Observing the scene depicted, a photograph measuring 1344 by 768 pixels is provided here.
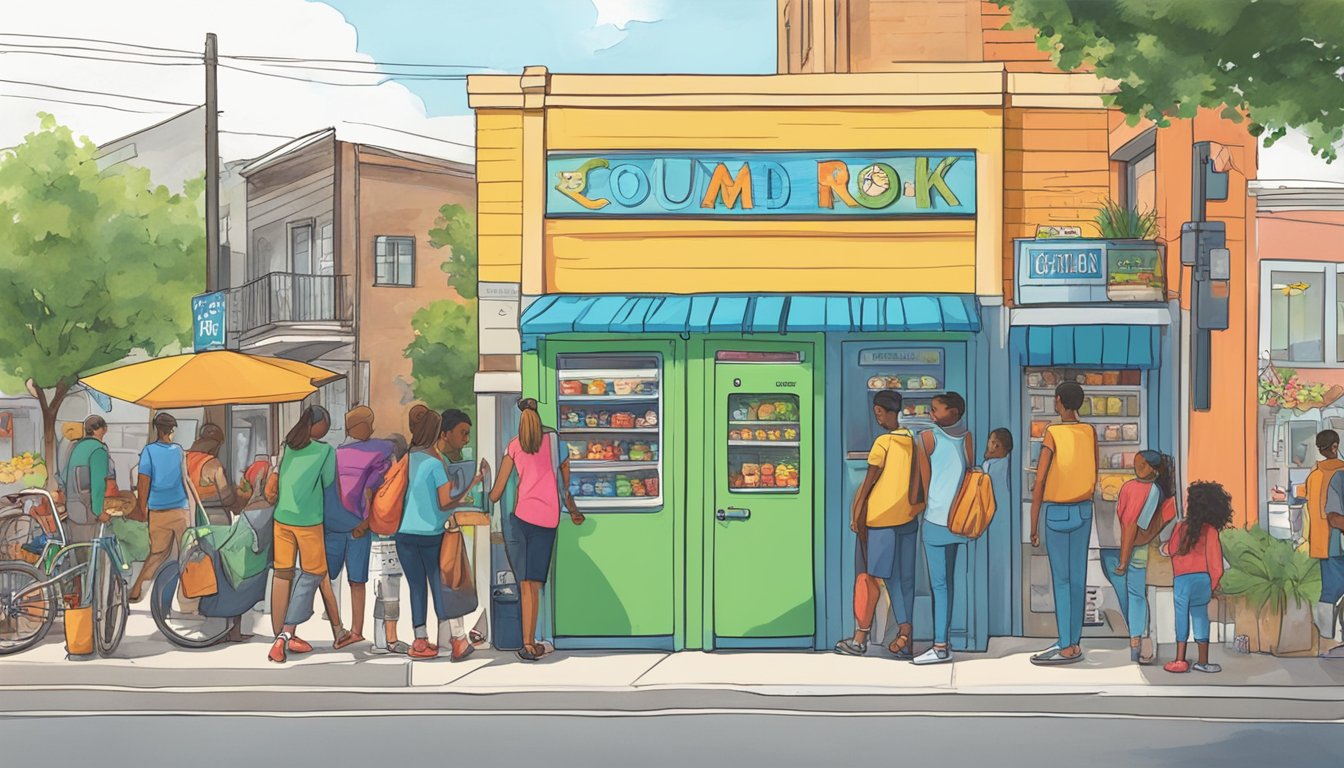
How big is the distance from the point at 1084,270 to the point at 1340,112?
3.31m

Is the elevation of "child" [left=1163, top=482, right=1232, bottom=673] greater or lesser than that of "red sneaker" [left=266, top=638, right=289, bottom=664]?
greater

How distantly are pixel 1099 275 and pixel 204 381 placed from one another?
294 inches

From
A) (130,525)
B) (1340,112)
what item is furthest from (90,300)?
(1340,112)

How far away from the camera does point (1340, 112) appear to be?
Result: 8.55 m

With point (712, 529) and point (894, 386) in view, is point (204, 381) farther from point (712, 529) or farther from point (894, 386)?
point (894, 386)

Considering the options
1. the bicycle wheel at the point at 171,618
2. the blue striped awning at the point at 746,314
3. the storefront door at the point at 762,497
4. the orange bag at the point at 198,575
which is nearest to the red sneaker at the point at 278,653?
the orange bag at the point at 198,575

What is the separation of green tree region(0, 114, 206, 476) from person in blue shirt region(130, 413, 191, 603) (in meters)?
23.7

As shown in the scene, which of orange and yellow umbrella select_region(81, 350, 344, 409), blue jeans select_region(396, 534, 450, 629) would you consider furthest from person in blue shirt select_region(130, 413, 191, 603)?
blue jeans select_region(396, 534, 450, 629)

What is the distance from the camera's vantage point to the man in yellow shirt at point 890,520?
1072 cm

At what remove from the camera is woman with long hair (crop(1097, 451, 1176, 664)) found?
1038 centimetres

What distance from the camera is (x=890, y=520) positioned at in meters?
10.8

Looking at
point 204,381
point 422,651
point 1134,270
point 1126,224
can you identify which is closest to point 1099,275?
point 1134,270

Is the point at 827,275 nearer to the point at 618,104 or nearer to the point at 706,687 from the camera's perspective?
the point at 618,104

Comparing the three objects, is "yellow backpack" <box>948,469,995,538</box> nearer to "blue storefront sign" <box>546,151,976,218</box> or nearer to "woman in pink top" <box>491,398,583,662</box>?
"blue storefront sign" <box>546,151,976,218</box>
